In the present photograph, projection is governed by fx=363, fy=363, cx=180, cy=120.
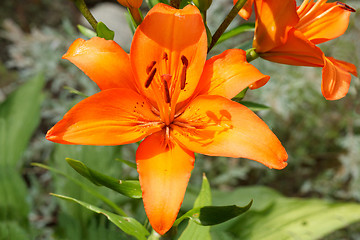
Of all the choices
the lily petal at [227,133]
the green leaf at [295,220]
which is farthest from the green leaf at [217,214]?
the green leaf at [295,220]

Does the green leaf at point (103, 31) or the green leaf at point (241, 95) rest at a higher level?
the green leaf at point (103, 31)

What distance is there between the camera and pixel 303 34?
0.84m

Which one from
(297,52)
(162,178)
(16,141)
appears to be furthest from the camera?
(16,141)

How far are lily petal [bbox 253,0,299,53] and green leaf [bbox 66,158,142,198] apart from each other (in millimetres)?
441

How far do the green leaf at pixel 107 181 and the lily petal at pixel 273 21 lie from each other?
441mm

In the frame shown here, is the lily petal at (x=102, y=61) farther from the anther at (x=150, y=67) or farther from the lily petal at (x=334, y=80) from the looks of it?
the lily petal at (x=334, y=80)

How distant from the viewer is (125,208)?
2.04m

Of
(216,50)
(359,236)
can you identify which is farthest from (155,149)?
(359,236)

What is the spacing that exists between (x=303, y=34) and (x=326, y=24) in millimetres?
110

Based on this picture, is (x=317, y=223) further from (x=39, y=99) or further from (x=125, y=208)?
(x=39, y=99)

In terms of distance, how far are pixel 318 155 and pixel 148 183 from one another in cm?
197

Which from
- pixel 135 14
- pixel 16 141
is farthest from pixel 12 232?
pixel 135 14

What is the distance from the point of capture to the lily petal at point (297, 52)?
30.8 inches

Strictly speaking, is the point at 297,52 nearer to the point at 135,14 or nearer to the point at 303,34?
the point at 303,34
